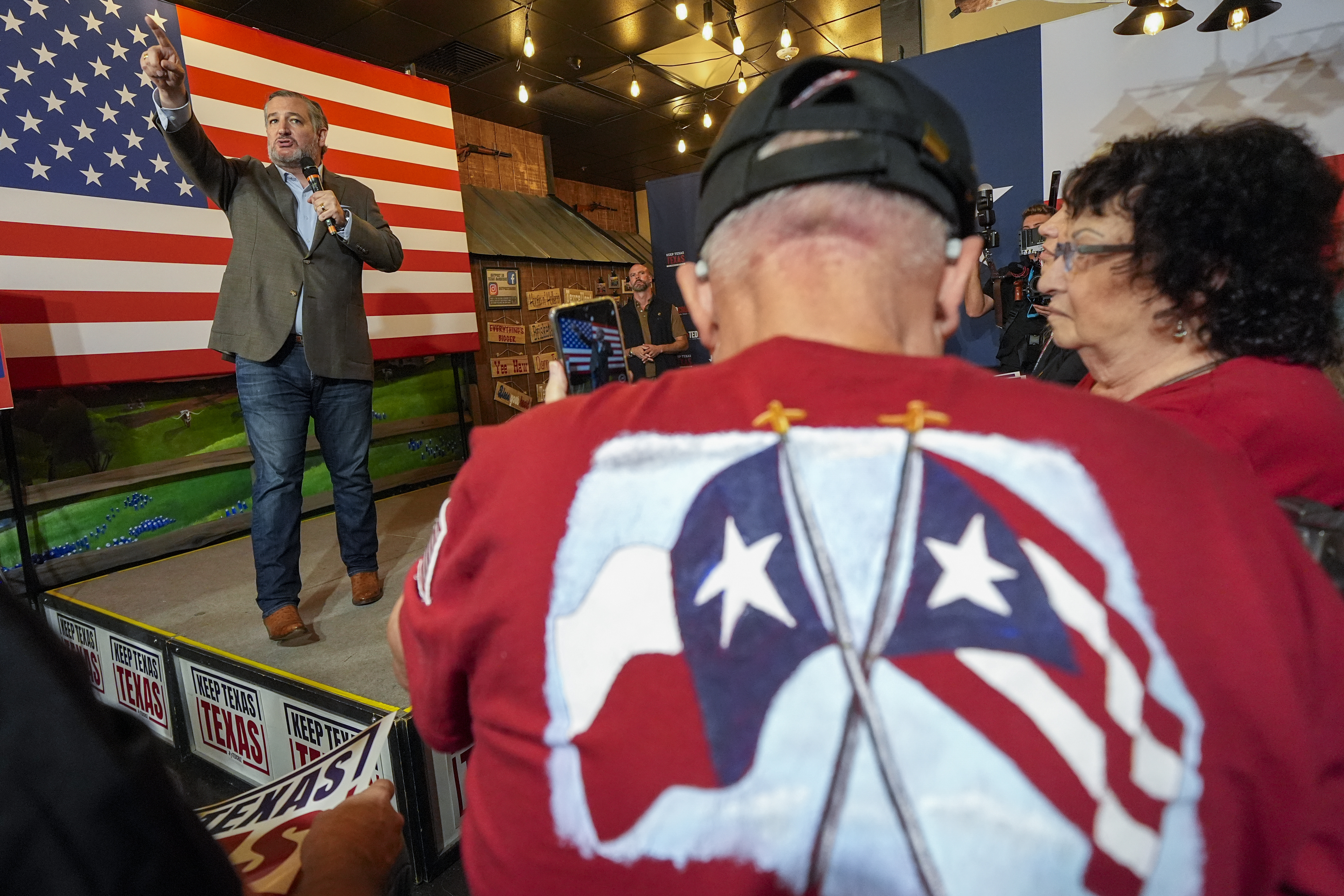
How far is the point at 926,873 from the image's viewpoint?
0.42 m

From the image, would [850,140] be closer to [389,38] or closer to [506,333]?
[389,38]

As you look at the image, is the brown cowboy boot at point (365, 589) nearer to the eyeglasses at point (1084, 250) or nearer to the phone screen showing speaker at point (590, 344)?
the phone screen showing speaker at point (590, 344)

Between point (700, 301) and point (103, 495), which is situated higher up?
point (700, 301)

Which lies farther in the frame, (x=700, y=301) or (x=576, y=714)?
(x=700, y=301)

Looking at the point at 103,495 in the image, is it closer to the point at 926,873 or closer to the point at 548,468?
the point at 548,468

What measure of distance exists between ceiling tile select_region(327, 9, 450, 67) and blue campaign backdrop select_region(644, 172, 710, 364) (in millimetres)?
2005

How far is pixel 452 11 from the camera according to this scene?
15.4 feet

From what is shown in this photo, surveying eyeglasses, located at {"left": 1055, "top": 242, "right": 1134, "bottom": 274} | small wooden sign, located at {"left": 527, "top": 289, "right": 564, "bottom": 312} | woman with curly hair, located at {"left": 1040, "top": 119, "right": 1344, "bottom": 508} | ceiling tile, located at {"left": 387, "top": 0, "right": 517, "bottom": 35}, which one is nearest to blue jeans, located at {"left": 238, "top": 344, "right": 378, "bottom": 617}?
eyeglasses, located at {"left": 1055, "top": 242, "right": 1134, "bottom": 274}

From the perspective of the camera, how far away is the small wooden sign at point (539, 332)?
6.72 m

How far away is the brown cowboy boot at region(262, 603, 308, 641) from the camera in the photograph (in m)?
1.99

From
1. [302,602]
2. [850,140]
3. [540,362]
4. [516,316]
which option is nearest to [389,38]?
[516,316]

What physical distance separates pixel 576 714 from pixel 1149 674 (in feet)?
1.25

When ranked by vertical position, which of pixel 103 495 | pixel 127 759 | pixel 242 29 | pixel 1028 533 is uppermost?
pixel 242 29

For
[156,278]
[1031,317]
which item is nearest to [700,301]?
[1031,317]
